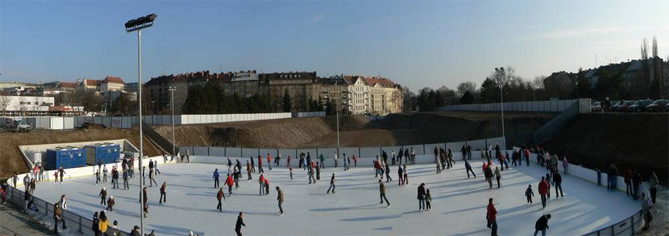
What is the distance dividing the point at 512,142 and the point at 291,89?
4336 inches

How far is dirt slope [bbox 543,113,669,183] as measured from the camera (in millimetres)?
26703

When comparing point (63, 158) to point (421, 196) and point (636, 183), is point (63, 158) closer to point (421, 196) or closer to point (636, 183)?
point (421, 196)

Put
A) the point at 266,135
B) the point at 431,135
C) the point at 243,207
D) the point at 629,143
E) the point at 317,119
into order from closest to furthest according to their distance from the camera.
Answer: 1. the point at 243,207
2. the point at 629,143
3. the point at 266,135
4. the point at 431,135
5. the point at 317,119

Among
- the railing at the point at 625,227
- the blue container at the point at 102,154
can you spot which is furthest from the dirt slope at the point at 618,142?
the blue container at the point at 102,154

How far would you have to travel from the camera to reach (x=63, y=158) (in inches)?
1324

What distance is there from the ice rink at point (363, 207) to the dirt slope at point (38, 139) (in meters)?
9.21

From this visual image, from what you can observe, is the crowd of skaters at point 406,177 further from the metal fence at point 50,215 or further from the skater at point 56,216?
the metal fence at point 50,215

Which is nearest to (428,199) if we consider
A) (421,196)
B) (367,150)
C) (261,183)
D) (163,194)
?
(421,196)

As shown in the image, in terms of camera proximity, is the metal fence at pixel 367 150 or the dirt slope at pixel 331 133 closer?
the metal fence at pixel 367 150

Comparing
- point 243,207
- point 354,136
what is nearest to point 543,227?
point 243,207

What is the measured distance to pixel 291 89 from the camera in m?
143

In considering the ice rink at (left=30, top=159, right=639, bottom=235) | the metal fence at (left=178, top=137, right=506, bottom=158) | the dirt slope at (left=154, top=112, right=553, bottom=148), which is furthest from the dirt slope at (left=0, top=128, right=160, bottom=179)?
the metal fence at (left=178, top=137, right=506, bottom=158)

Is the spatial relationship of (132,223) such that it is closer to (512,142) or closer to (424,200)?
Answer: (424,200)

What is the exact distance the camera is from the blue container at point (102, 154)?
36.6 meters
